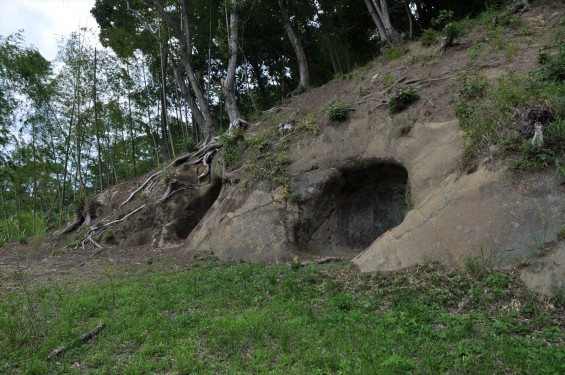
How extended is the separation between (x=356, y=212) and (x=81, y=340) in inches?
237

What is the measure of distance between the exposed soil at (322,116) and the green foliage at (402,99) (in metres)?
0.16

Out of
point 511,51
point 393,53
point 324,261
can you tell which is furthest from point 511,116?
point 393,53

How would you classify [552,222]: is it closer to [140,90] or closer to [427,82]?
[427,82]

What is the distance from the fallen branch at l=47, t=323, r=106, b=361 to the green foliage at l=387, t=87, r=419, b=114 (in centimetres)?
661

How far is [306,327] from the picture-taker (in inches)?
176

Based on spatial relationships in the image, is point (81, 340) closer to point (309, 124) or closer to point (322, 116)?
point (309, 124)

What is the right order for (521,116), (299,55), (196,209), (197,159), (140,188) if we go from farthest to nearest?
(299,55)
(140,188)
(197,159)
(196,209)
(521,116)

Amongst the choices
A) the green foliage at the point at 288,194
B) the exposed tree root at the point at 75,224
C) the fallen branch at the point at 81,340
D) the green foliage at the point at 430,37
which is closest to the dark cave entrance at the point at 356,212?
the green foliage at the point at 288,194

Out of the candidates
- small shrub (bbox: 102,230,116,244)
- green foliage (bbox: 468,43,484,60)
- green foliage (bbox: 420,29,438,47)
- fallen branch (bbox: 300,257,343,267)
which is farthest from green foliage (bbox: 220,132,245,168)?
green foliage (bbox: 468,43,484,60)

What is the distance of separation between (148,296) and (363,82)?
738 cm

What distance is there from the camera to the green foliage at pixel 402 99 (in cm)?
827

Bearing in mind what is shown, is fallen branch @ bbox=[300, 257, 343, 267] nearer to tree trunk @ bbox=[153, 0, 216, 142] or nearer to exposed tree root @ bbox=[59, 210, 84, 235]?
tree trunk @ bbox=[153, 0, 216, 142]

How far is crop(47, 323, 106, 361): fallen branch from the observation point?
14.4 feet

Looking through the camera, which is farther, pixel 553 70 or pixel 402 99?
pixel 402 99
